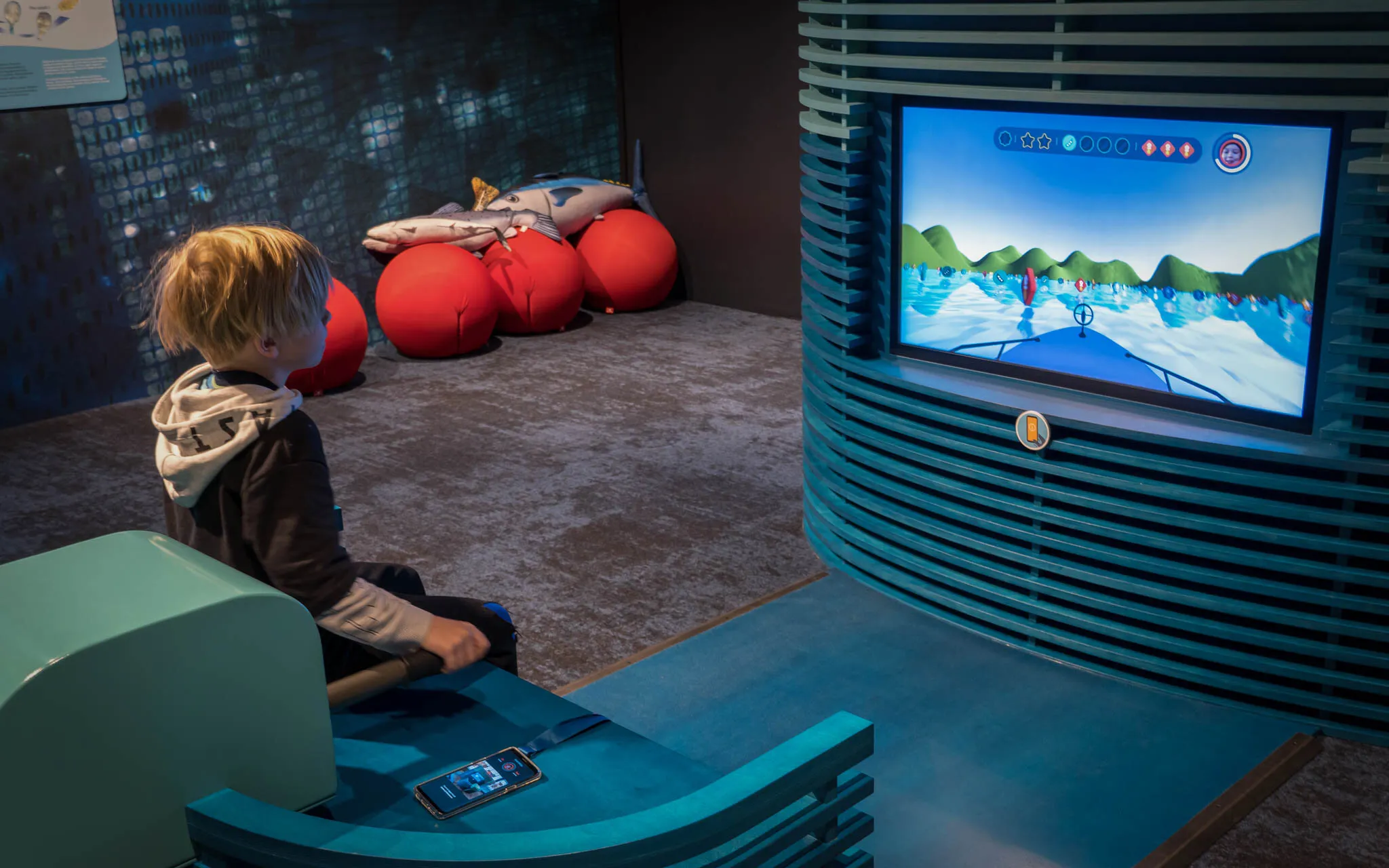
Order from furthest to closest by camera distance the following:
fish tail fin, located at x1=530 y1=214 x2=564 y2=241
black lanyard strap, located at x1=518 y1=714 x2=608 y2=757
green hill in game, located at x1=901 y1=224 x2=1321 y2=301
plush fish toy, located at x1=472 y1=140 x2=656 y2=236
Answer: plush fish toy, located at x1=472 y1=140 x2=656 y2=236
fish tail fin, located at x1=530 y1=214 x2=564 y2=241
green hill in game, located at x1=901 y1=224 x2=1321 y2=301
black lanyard strap, located at x1=518 y1=714 x2=608 y2=757

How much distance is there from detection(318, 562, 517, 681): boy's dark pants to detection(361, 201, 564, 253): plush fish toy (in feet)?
16.0

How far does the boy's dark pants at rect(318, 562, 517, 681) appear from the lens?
203 centimetres

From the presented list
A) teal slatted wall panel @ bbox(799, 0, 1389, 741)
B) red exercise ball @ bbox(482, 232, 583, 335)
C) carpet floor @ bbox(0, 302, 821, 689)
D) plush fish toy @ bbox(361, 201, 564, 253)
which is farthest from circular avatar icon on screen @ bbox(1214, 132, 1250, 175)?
plush fish toy @ bbox(361, 201, 564, 253)

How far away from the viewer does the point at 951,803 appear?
2861 millimetres

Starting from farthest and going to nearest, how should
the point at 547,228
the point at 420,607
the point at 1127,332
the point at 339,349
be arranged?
the point at 547,228, the point at 339,349, the point at 1127,332, the point at 420,607

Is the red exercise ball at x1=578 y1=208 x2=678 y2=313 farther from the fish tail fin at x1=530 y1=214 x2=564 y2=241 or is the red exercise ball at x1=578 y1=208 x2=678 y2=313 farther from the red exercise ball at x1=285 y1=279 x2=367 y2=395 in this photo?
the red exercise ball at x1=285 y1=279 x2=367 y2=395

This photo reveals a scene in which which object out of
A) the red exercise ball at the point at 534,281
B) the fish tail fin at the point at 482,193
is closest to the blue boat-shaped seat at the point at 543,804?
the red exercise ball at the point at 534,281

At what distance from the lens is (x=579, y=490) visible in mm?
4844

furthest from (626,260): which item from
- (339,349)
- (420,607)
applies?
(420,607)

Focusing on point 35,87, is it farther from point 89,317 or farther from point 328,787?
point 328,787

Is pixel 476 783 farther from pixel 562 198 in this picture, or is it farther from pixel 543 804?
pixel 562 198

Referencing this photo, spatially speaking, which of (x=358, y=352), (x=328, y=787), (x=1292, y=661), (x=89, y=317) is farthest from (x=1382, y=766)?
(x=89, y=317)

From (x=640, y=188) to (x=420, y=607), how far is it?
20.6 feet

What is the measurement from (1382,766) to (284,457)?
252cm
